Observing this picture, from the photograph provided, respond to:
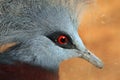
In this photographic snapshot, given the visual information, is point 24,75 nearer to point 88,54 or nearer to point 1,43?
point 1,43

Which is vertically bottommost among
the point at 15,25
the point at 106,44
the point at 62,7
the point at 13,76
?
the point at 13,76

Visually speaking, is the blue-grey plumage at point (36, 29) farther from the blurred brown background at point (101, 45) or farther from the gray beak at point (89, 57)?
the blurred brown background at point (101, 45)

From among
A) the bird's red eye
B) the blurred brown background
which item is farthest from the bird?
the blurred brown background

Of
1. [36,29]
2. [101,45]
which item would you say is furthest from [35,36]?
[101,45]

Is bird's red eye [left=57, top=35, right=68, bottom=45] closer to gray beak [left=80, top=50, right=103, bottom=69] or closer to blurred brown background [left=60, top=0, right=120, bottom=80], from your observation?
gray beak [left=80, top=50, right=103, bottom=69]

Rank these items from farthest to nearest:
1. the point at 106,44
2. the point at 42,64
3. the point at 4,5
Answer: the point at 106,44 → the point at 42,64 → the point at 4,5

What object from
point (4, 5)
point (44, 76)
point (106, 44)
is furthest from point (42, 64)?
point (106, 44)

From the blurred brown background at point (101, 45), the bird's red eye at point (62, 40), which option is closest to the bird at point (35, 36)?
the bird's red eye at point (62, 40)

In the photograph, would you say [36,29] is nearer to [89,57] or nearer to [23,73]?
[23,73]
